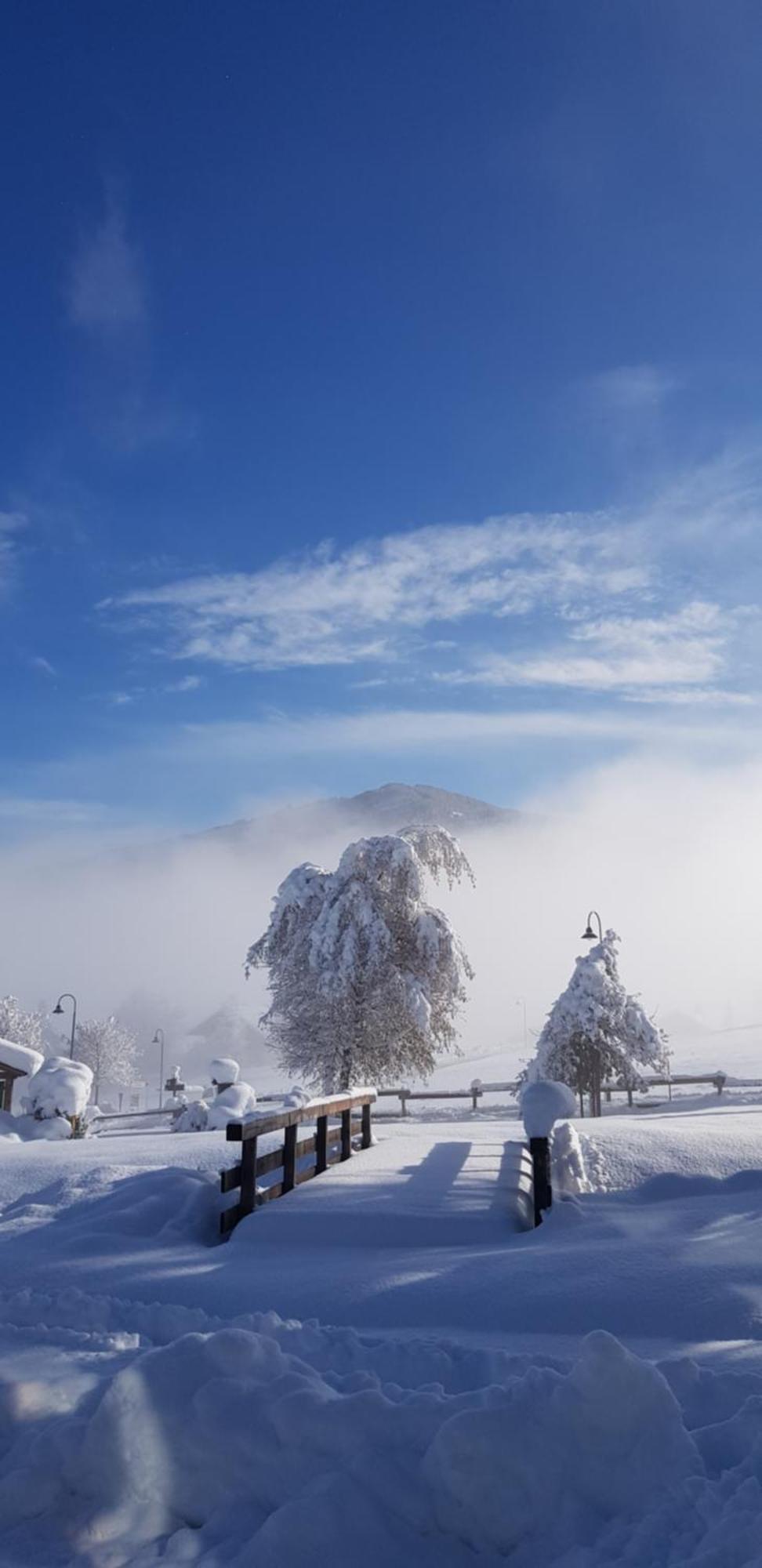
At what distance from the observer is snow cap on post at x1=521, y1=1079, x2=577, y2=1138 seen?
7.30m

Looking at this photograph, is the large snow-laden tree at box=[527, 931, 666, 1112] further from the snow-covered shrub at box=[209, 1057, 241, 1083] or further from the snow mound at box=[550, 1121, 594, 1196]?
the snow mound at box=[550, 1121, 594, 1196]

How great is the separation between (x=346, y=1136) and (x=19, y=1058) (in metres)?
22.3

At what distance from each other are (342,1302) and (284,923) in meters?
17.5

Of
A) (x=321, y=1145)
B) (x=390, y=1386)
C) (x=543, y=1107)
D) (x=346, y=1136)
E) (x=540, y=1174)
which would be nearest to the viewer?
(x=390, y=1386)

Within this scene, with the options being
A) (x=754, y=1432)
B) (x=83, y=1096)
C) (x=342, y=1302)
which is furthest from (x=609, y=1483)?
(x=83, y=1096)

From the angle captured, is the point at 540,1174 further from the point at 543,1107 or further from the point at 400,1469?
the point at 400,1469

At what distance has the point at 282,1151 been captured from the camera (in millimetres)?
8555

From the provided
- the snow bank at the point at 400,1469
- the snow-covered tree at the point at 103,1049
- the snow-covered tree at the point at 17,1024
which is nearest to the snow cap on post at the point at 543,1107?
the snow bank at the point at 400,1469

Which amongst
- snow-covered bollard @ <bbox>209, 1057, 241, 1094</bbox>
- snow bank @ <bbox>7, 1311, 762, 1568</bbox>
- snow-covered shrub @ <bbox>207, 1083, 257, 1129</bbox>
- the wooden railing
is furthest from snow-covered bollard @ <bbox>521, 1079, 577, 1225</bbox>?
snow-covered bollard @ <bbox>209, 1057, 241, 1094</bbox>

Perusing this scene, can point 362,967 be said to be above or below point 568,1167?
above

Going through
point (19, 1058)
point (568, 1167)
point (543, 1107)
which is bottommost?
point (19, 1058)

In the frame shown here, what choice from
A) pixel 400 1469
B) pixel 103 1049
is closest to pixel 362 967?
pixel 400 1469

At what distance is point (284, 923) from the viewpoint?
2272 centimetres

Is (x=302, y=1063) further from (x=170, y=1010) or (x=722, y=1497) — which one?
(x=170, y=1010)
